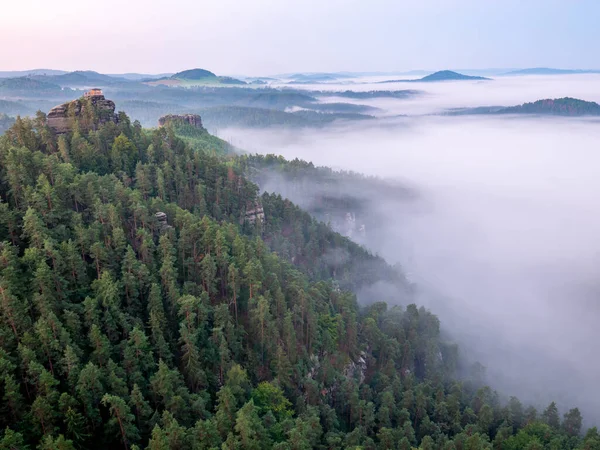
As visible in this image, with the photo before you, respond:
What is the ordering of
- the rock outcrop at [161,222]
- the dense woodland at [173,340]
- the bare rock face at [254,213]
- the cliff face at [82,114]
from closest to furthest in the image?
1. the dense woodland at [173,340]
2. the rock outcrop at [161,222]
3. the cliff face at [82,114]
4. the bare rock face at [254,213]

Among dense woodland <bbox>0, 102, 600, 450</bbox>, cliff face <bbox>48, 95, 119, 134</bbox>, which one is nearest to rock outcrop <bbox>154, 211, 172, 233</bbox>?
dense woodland <bbox>0, 102, 600, 450</bbox>

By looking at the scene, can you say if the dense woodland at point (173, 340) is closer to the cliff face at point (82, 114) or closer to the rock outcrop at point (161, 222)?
the rock outcrop at point (161, 222)

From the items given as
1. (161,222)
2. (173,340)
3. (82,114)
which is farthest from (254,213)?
(173,340)

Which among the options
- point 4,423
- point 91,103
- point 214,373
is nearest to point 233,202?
point 91,103

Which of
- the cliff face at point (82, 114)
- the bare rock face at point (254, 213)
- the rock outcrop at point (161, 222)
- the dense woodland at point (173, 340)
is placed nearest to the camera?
the dense woodland at point (173, 340)

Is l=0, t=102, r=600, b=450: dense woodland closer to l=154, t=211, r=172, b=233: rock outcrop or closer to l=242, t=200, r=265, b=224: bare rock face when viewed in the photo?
l=154, t=211, r=172, b=233: rock outcrop

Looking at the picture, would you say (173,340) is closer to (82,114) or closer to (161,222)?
(161,222)

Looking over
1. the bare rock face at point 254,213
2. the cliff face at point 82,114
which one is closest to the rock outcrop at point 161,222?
the cliff face at point 82,114

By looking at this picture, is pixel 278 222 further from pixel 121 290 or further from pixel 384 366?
pixel 121 290
